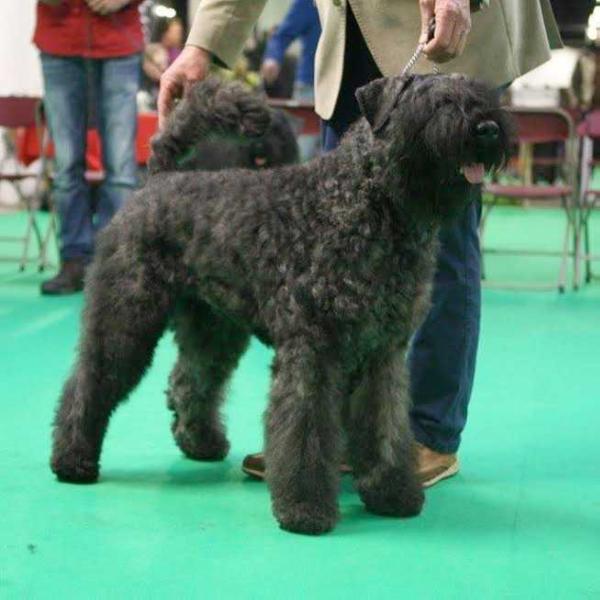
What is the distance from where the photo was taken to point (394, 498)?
2.47 m

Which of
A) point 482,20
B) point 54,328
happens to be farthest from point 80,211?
point 482,20

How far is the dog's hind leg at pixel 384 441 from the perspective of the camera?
2.39 m

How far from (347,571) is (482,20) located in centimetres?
133

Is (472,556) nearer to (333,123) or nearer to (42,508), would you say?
(42,508)

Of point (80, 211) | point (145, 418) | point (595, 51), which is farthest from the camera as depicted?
point (595, 51)

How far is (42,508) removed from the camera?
2.48 metres

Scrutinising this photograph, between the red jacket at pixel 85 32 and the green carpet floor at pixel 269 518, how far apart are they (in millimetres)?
1977

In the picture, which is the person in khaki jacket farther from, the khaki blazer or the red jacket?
the red jacket

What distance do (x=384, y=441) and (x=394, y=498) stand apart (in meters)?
0.14

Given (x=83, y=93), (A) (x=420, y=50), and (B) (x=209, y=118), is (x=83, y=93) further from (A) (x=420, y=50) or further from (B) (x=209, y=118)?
(A) (x=420, y=50)

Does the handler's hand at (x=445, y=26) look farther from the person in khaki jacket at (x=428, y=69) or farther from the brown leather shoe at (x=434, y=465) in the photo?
the brown leather shoe at (x=434, y=465)

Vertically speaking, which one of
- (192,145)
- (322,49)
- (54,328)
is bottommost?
(54,328)

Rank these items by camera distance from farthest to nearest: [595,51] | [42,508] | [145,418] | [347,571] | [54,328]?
1. [595,51]
2. [54,328]
3. [145,418]
4. [42,508]
5. [347,571]

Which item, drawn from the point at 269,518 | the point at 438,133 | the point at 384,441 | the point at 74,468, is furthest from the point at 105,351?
the point at 438,133
